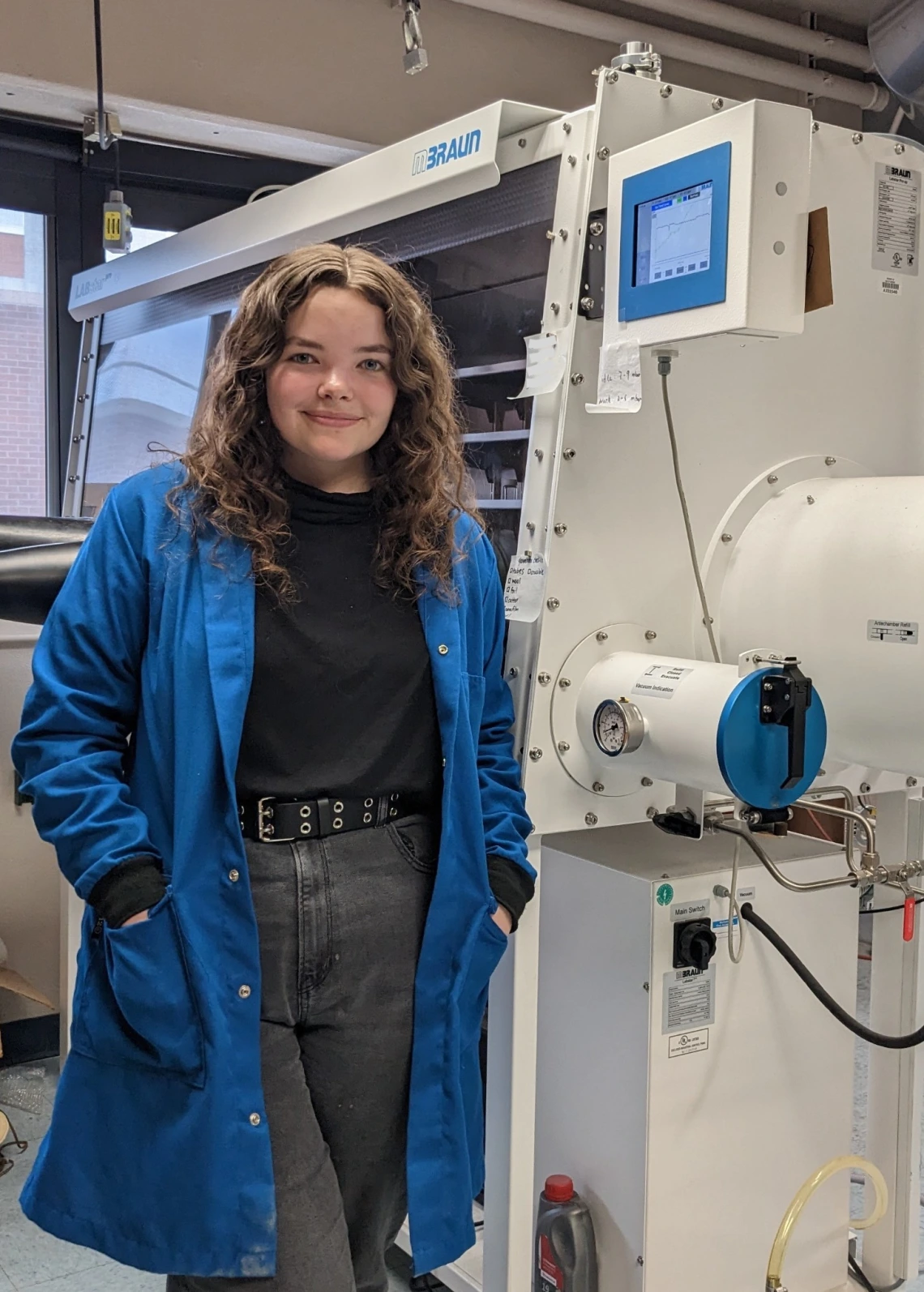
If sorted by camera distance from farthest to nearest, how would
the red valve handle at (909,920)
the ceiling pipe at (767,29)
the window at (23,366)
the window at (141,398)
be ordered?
the ceiling pipe at (767,29) < the window at (23,366) < the window at (141,398) < the red valve handle at (909,920)

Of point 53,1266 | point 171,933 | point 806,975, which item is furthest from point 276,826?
point 53,1266

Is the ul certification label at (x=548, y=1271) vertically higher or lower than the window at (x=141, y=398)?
lower

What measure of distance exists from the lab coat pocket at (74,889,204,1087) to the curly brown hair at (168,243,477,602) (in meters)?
0.37

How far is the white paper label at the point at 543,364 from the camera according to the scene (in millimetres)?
1585

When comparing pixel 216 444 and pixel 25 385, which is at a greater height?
pixel 25 385

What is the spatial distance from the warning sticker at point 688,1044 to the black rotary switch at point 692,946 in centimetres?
10

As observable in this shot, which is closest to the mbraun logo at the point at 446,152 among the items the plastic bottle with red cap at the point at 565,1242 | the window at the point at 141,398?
the window at the point at 141,398

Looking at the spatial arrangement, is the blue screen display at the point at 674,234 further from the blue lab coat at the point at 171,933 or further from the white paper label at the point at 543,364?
the blue lab coat at the point at 171,933

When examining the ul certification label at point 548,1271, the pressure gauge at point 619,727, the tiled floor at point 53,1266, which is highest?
the pressure gauge at point 619,727

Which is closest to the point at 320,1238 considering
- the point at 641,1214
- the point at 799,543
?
the point at 641,1214

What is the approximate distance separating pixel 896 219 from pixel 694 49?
218 centimetres

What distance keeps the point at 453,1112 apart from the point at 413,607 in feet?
1.86

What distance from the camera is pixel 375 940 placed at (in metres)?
1.31

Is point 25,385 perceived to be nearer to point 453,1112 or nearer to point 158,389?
point 158,389
